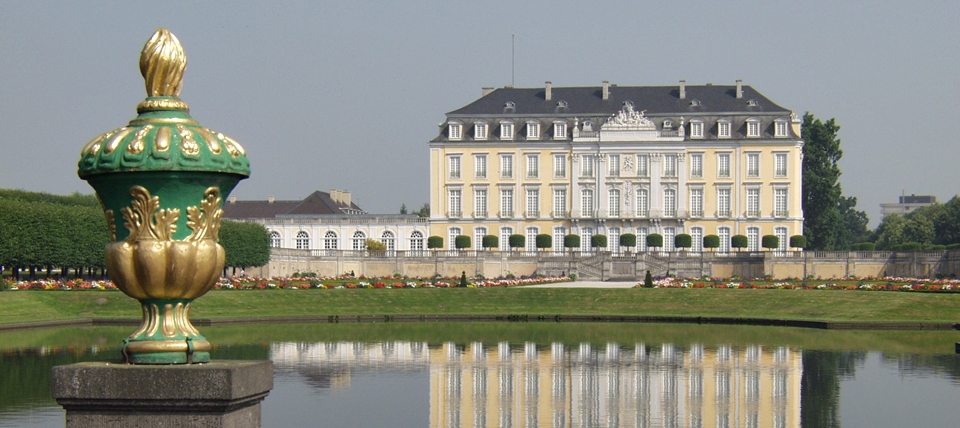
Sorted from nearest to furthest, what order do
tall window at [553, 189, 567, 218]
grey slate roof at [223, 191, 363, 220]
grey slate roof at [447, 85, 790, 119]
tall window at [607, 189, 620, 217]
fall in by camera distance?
1. grey slate roof at [447, 85, 790, 119]
2. tall window at [607, 189, 620, 217]
3. tall window at [553, 189, 567, 218]
4. grey slate roof at [223, 191, 363, 220]

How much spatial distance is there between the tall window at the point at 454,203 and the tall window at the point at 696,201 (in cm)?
1253

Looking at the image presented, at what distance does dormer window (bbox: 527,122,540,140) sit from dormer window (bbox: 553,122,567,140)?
921mm

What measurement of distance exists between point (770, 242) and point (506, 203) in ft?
47.0

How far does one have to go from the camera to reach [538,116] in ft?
228

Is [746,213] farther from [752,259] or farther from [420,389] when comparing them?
[420,389]

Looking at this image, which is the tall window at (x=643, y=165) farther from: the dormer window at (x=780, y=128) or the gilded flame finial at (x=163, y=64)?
the gilded flame finial at (x=163, y=64)

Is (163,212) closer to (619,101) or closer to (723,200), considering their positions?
(723,200)

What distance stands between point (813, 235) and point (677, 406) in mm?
59041

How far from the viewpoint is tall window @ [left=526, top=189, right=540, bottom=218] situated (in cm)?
6969

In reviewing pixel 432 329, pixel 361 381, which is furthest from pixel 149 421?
pixel 432 329

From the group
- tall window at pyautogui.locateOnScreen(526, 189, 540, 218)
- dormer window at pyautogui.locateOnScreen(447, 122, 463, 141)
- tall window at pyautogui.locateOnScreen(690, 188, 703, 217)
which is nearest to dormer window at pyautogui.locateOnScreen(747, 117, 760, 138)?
tall window at pyautogui.locateOnScreen(690, 188, 703, 217)

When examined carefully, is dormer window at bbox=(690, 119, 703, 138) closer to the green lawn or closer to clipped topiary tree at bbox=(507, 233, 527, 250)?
clipped topiary tree at bbox=(507, 233, 527, 250)

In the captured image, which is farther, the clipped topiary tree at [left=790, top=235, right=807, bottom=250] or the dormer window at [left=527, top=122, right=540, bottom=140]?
the dormer window at [left=527, top=122, right=540, bottom=140]

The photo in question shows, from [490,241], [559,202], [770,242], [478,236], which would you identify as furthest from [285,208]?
[770,242]
